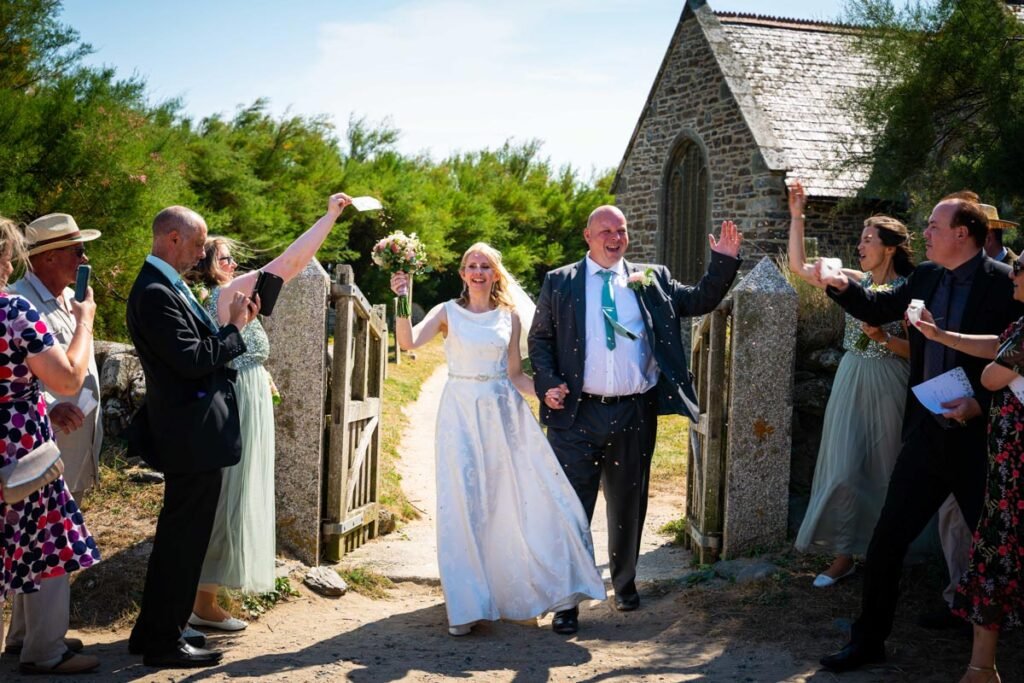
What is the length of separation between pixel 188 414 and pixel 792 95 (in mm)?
15184

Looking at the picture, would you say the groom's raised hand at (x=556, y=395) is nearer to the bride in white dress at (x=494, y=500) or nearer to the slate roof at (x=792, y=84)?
the bride in white dress at (x=494, y=500)

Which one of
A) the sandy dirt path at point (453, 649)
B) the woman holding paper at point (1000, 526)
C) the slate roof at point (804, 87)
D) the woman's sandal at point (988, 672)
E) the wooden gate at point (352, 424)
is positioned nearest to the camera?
the woman holding paper at point (1000, 526)

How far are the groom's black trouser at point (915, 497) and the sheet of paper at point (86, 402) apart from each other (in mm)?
3817

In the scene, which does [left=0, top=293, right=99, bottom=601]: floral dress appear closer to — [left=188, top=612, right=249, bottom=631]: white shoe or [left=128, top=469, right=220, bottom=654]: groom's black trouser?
[left=128, top=469, right=220, bottom=654]: groom's black trouser

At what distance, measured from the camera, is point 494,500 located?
5660mm

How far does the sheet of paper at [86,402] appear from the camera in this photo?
15.8ft

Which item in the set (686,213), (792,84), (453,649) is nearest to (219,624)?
(453,649)

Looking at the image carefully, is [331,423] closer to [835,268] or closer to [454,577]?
[454,577]

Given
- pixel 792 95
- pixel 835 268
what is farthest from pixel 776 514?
pixel 792 95

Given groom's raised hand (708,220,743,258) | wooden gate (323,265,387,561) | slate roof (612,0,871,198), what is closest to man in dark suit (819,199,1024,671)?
groom's raised hand (708,220,743,258)

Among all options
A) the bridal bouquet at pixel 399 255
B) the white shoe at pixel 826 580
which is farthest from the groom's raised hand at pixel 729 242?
the white shoe at pixel 826 580

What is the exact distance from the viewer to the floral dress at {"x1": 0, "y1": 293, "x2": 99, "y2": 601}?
12.8 ft

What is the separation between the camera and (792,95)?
57.7 feet

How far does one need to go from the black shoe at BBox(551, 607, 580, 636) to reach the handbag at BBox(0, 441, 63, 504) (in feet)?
9.14
